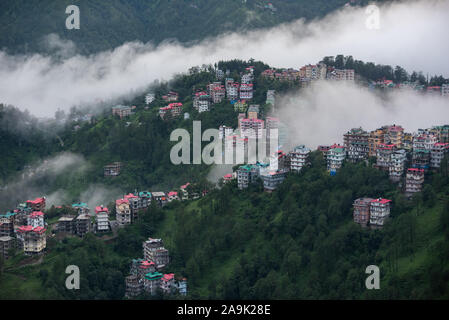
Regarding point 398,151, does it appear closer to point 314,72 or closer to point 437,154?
point 437,154

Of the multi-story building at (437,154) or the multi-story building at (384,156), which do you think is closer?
the multi-story building at (437,154)

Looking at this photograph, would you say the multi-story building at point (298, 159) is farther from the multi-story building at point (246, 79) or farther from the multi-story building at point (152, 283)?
the multi-story building at point (246, 79)

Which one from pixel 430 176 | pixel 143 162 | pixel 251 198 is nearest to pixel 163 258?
pixel 251 198

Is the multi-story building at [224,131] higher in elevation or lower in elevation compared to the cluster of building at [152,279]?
higher

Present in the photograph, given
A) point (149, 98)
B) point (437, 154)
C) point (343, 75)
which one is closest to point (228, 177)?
point (437, 154)

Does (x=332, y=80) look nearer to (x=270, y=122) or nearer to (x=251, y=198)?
(x=270, y=122)

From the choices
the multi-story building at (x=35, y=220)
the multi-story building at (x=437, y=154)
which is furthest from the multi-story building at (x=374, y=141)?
the multi-story building at (x=35, y=220)

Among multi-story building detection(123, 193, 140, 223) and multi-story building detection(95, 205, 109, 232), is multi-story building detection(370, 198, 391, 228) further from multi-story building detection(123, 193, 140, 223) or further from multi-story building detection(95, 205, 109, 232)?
multi-story building detection(95, 205, 109, 232)
